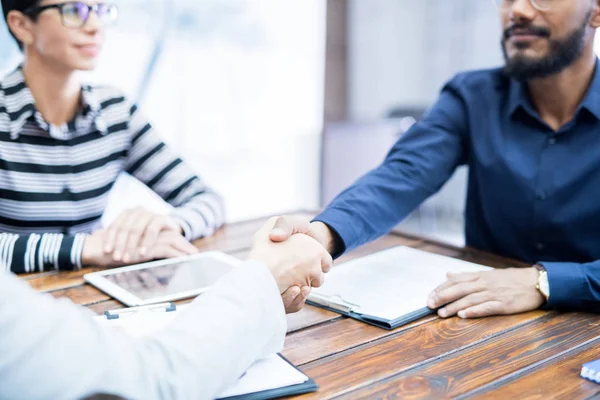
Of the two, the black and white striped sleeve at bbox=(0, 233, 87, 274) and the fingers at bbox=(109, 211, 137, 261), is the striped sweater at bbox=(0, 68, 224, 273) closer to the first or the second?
the fingers at bbox=(109, 211, 137, 261)

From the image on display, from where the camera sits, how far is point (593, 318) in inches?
39.5

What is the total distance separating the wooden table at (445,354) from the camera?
74 centimetres

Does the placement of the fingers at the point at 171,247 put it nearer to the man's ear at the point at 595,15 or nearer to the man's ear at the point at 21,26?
the man's ear at the point at 21,26

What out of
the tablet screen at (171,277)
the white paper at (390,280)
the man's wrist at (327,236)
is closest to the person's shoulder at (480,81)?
the white paper at (390,280)

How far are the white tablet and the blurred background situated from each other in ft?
6.24

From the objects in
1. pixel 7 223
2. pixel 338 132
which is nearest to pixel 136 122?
pixel 7 223

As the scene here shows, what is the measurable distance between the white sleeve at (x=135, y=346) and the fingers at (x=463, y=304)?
36 cm

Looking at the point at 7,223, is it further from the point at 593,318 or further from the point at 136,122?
the point at 593,318

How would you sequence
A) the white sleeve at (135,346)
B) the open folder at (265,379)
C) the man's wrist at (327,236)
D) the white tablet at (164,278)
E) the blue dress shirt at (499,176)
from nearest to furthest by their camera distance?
the white sleeve at (135,346)
the open folder at (265,379)
the white tablet at (164,278)
the man's wrist at (327,236)
the blue dress shirt at (499,176)

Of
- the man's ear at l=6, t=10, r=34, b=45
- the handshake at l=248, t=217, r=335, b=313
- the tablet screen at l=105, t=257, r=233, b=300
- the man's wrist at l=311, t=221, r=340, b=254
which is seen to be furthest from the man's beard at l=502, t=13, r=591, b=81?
the man's ear at l=6, t=10, r=34, b=45

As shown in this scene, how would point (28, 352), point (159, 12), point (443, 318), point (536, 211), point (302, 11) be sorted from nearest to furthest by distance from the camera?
1. point (28, 352)
2. point (443, 318)
3. point (536, 211)
4. point (159, 12)
5. point (302, 11)

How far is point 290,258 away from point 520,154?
0.82 m

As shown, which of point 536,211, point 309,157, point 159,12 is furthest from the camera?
point 309,157

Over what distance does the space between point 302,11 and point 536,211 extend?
2.84 metres
